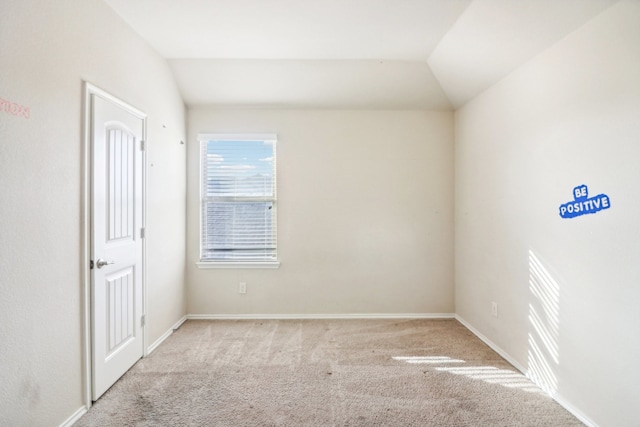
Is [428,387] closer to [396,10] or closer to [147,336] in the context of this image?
[147,336]

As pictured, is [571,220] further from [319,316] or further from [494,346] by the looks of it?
[319,316]

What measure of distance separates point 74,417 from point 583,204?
3.39 meters

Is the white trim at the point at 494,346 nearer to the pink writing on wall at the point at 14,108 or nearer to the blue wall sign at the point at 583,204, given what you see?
the blue wall sign at the point at 583,204

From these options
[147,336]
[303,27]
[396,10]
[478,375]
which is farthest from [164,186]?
[478,375]

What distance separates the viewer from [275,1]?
2287 millimetres

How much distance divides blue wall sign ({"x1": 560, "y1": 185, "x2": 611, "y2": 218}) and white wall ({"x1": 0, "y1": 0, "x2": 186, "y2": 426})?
3146mm

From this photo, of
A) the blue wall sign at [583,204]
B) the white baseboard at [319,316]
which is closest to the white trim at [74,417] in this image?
the white baseboard at [319,316]

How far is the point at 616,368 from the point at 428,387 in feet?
3.64

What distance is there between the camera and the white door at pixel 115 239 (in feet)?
7.15

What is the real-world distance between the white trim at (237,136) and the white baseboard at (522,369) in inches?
117

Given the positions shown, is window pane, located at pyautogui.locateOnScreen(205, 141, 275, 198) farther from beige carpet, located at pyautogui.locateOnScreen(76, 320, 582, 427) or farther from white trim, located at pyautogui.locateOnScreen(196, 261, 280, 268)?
beige carpet, located at pyautogui.locateOnScreen(76, 320, 582, 427)

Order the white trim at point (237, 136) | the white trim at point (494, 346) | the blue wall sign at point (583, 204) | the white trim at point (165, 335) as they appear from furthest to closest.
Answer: the white trim at point (237, 136), the white trim at point (165, 335), the white trim at point (494, 346), the blue wall sign at point (583, 204)

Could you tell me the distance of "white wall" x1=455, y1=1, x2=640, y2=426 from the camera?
1.75 m

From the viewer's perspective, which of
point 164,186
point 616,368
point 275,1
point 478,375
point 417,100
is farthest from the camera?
point 417,100
